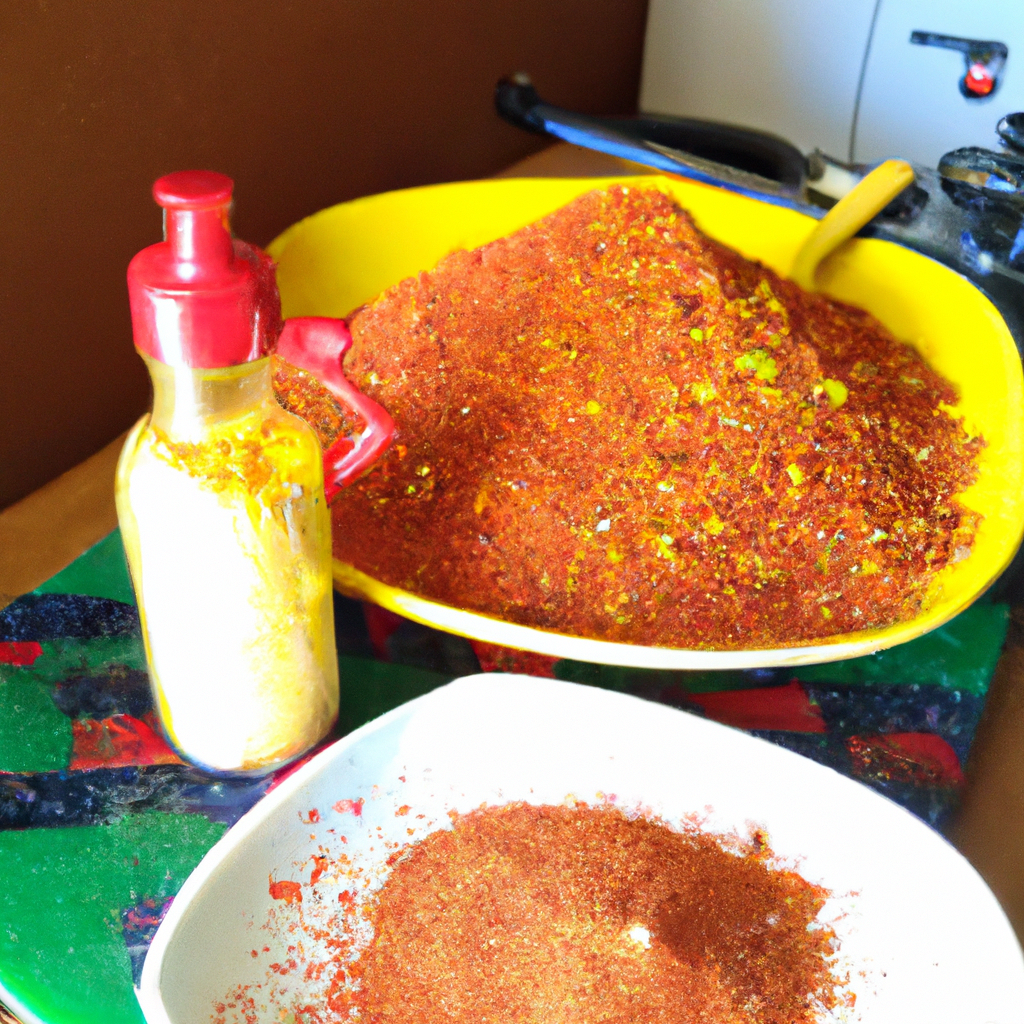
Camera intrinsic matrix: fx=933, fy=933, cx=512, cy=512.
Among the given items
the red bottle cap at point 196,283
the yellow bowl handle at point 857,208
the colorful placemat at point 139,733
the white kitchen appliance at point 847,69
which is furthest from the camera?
the white kitchen appliance at point 847,69

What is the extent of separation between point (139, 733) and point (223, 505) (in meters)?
0.21

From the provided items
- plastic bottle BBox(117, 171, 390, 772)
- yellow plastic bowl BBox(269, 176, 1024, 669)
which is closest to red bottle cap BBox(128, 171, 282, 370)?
plastic bottle BBox(117, 171, 390, 772)

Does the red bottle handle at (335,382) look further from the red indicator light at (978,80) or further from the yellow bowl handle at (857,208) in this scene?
the red indicator light at (978,80)

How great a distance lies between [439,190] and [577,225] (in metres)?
0.18

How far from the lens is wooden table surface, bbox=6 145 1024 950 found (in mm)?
580

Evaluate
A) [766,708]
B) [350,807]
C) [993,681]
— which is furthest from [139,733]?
[993,681]

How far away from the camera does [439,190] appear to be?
818mm

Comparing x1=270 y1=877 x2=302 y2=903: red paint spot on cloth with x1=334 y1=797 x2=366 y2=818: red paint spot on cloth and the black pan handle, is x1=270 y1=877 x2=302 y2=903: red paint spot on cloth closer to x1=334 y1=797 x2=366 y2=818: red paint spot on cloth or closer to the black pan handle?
x1=334 y1=797 x2=366 y2=818: red paint spot on cloth

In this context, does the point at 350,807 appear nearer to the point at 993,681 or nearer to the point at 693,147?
the point at 993,681

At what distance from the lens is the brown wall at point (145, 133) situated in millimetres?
686

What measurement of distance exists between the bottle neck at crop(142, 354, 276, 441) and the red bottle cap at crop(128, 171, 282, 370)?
1 centimetres

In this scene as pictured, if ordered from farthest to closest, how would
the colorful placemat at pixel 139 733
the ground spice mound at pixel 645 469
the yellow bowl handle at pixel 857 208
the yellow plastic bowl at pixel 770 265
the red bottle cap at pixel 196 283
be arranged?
the yellow bowl handle at pixel 857 208 < the yellow plastic bowl at pixel 770 265 < the ground spice mound at pixel 645 469 < the colorful placemat at pixel 139 733 < the red bottle cap at pixel 196 283

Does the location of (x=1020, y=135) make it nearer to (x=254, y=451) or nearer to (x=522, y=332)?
(x=522, y=332)

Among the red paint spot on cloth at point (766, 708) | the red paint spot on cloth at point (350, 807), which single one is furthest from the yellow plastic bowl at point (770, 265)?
the red paint spot on cloth at point (350, 807)
